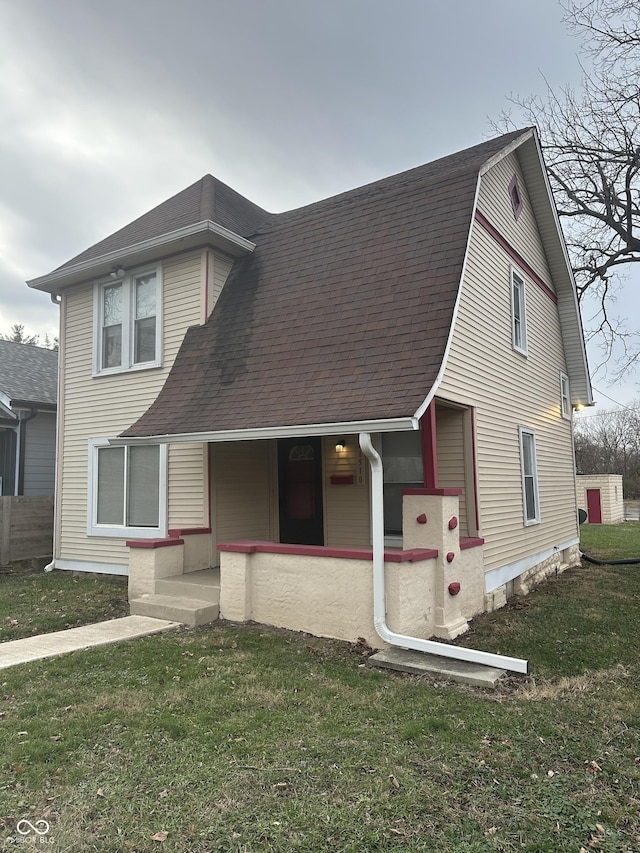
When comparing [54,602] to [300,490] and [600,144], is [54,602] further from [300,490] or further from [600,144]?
[600,144]

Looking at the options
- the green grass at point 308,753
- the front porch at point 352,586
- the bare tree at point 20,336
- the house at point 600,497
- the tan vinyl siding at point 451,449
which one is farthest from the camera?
the bare tree at point 20,336

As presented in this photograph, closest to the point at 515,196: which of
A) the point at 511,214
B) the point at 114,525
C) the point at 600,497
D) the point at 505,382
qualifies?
the point at 511,214

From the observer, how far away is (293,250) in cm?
930

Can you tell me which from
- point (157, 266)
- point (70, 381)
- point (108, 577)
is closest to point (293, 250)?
point (157, 266)

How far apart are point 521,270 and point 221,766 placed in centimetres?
935

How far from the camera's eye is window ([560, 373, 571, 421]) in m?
12.8

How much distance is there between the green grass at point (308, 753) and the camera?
290 centimetres

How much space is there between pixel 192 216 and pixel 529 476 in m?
7.39

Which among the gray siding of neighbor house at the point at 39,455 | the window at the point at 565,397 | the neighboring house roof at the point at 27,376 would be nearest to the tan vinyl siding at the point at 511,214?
the window at the point at 565,397

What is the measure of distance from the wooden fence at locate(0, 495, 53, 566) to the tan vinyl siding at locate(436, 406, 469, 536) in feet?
26.3

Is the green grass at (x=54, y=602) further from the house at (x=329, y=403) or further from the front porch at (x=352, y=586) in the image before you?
the front porch at (x=352, y=586)

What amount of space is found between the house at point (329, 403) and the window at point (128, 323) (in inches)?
1.8

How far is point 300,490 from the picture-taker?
A: 950 cm

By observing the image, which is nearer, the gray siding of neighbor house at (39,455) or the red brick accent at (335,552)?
the red brick accent at (335,552)
